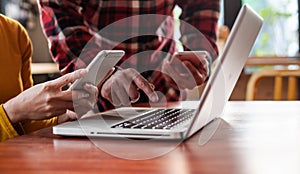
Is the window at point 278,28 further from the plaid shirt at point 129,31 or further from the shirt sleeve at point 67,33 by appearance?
the shirt sleeve at point 67,33

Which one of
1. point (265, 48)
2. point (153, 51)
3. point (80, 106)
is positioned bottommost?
point (265, 48)

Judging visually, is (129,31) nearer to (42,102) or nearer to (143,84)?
(143,84)

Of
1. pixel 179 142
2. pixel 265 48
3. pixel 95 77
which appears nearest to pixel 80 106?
pixel 95 77

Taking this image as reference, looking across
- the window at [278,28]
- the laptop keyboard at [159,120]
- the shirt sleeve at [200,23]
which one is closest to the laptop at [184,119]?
the laptop keyboard at [159,120]

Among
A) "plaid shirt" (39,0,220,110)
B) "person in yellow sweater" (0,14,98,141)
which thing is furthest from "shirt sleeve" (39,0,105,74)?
"person in yellow sweater" (0,14,98,141)

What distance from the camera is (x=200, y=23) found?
5.67 ft

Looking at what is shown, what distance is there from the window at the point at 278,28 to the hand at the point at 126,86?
111 inches

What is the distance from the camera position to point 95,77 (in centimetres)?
94

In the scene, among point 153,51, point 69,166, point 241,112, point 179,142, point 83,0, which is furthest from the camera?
point 153,51

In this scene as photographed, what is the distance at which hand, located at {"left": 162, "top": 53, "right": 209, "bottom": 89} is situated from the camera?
1306 mm

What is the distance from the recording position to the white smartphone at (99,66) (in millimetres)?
844

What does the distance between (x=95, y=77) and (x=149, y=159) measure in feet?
1.05

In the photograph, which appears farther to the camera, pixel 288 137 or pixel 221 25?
pixel 221 25

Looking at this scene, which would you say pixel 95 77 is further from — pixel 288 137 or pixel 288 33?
pixel 288 33
